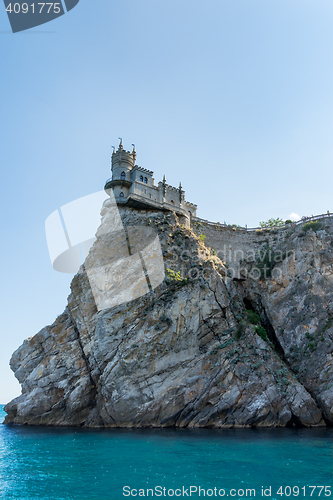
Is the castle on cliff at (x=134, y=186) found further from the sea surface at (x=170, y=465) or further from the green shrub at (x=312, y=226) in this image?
the sea surface at (x=170, y=465)

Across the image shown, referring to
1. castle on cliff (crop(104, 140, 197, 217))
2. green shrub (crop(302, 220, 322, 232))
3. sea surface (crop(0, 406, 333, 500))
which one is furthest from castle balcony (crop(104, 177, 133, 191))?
sea surface (crop(0, 406, 333, 500))

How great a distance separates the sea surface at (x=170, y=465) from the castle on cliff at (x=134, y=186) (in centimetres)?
2530

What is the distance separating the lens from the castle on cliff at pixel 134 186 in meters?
41.7

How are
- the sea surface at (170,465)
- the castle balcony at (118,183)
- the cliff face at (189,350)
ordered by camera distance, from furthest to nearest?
the castle balcony at (118,183) → the cliff face at (189,350) → the sea surface at (170,465)

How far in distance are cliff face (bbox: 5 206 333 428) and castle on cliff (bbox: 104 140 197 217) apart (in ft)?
5.79

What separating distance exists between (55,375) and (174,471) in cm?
2294

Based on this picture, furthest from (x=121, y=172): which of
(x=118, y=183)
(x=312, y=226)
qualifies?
(x=312, y=226)

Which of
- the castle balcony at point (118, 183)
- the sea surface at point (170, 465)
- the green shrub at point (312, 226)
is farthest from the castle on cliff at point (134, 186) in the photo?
the sea surface at point (170, 465)

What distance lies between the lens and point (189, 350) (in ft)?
108

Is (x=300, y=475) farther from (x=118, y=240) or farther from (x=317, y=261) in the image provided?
(x=118, y=240)

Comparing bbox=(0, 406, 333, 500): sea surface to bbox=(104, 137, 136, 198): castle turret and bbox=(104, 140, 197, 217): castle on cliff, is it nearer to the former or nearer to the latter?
bbox=(104, 140, 197, 217): castle on cliff

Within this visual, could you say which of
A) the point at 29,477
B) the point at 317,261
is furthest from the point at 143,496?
the point at 317,261

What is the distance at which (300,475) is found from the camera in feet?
54.0

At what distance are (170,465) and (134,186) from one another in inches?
1215
